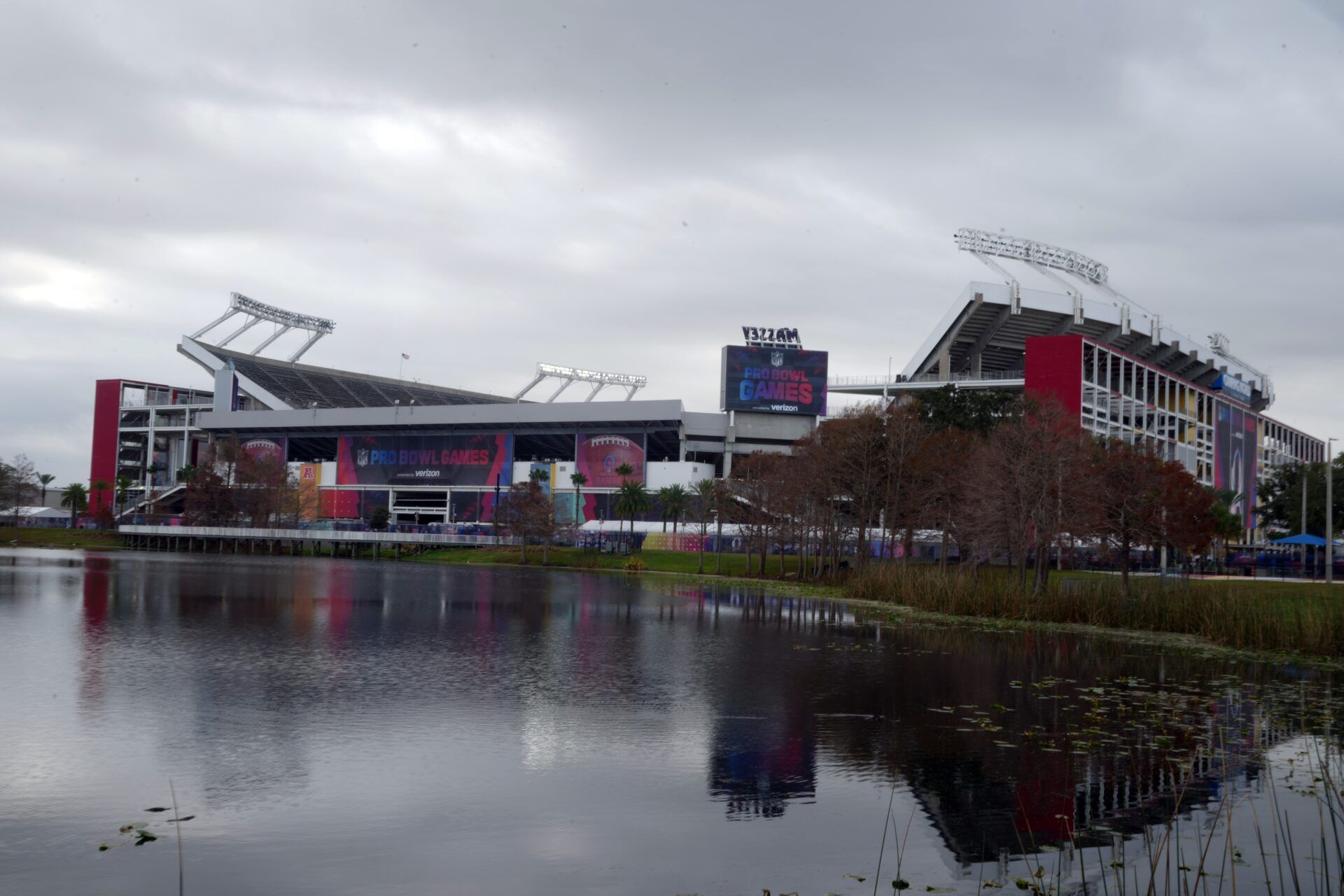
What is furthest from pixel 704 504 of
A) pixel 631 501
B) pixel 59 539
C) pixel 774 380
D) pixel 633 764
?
pixel 633 764

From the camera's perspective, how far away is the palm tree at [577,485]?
406 feet

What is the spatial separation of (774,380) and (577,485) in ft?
84.4

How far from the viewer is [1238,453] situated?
135 metres

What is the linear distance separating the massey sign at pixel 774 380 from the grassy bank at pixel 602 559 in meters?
26.1

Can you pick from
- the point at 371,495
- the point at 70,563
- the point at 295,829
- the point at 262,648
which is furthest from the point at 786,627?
the point at 371,495

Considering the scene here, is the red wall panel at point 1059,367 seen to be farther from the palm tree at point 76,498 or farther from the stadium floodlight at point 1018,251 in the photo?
the palm tree at point 76,498

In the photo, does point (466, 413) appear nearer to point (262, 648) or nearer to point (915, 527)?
point (915, 527)

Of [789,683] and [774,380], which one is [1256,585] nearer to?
[789,683]

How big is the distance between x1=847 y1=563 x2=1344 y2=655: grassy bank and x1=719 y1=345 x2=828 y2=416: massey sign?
75580 millimetres

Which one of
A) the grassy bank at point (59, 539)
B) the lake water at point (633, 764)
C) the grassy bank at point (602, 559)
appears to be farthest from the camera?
the grassy bank at point (59, 539)

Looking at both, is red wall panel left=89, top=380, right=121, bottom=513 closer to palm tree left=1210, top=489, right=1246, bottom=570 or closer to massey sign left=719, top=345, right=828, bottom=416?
massey sign left=719, top=345, right=828, bottom=416

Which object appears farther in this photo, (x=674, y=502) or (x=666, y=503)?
(x=666, y=503)

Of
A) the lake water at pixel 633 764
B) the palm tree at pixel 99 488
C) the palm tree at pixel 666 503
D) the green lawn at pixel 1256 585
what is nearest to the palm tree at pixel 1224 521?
the green lawn at pixel 1256 585

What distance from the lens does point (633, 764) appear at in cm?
1474
